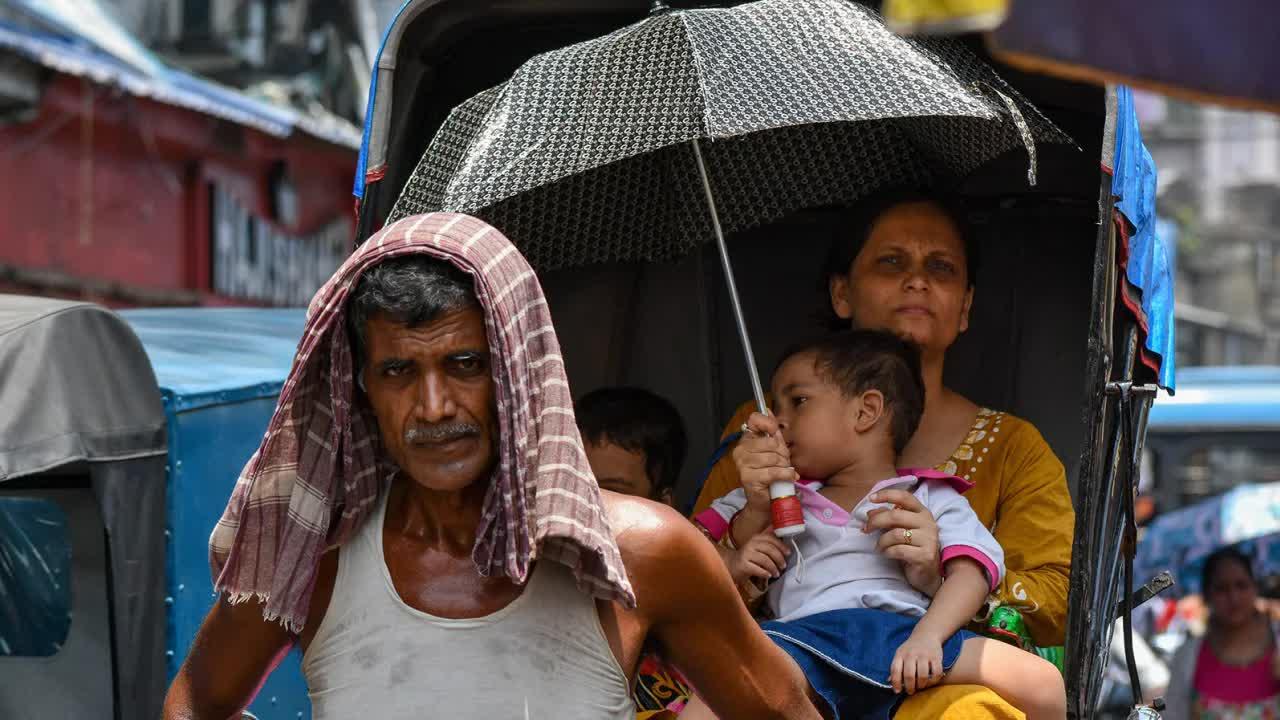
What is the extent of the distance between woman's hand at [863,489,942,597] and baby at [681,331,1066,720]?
0.01 metres

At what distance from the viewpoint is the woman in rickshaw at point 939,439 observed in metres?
3.21

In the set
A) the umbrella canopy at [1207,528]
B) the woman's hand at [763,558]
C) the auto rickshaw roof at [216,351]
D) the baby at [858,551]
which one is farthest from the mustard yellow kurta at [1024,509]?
the umbrella canopy at [1207,528]

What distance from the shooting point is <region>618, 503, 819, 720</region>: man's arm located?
2.48 meters

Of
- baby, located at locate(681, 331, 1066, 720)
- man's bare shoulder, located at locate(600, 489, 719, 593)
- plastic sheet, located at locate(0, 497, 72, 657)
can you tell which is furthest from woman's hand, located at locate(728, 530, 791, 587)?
plastic sheet, located at locate(0, 497, 72, 657)

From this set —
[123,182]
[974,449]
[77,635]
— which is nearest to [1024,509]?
[974,449]

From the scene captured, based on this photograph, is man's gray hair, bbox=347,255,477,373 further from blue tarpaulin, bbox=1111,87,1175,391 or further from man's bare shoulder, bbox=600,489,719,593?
blue tarpaulin, bbox=1111,87,1175,391

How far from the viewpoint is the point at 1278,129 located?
28.7m

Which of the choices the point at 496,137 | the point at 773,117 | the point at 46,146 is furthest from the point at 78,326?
the point at 46,146

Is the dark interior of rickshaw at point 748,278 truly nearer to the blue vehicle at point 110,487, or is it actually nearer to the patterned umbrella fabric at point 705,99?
the patterned umbrella fabric at point 705,99

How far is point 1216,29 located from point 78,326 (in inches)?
130

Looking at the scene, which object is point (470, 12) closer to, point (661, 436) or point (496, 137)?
point (496, 137)

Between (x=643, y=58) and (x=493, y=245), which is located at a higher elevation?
(x=643, y=58)

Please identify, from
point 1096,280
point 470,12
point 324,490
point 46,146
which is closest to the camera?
point 324,490

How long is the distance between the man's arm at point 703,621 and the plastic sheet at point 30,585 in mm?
2946
